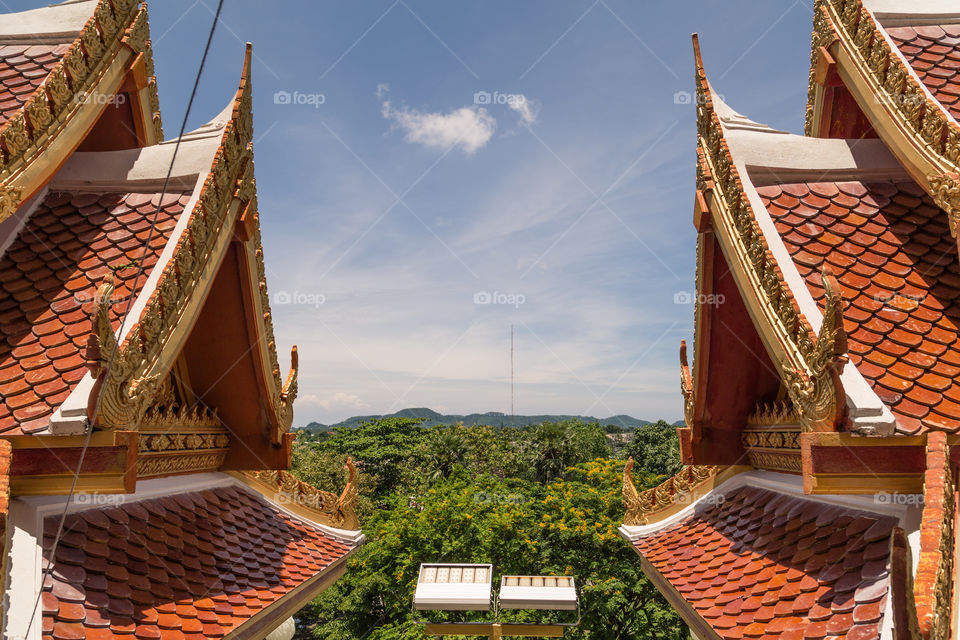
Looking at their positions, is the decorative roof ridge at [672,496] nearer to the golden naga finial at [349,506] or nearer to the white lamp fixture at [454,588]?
the white lamp fixture at [454,588]

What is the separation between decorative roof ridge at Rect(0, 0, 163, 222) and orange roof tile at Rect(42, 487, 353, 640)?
219cm

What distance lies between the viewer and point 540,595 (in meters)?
6.84

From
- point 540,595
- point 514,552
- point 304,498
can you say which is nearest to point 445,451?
point 514,552

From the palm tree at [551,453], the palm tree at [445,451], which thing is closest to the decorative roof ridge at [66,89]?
the palm tree at [445,451]

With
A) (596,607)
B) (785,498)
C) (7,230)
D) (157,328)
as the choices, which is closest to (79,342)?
(157,328)

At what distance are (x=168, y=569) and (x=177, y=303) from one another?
171 cm

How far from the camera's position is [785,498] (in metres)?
4.85

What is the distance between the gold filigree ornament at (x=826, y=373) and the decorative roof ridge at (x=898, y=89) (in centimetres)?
128

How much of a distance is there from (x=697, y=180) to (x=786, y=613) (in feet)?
10.9

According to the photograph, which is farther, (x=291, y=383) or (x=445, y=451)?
(x=445, y=451)

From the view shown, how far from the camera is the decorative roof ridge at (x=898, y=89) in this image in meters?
3.91

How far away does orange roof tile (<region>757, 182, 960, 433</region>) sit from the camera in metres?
3.40

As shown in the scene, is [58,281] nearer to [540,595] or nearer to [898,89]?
[540,595]

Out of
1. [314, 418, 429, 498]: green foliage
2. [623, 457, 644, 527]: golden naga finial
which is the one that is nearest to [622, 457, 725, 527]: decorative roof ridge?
[623, 457, 644, 527]: golden naga finial
